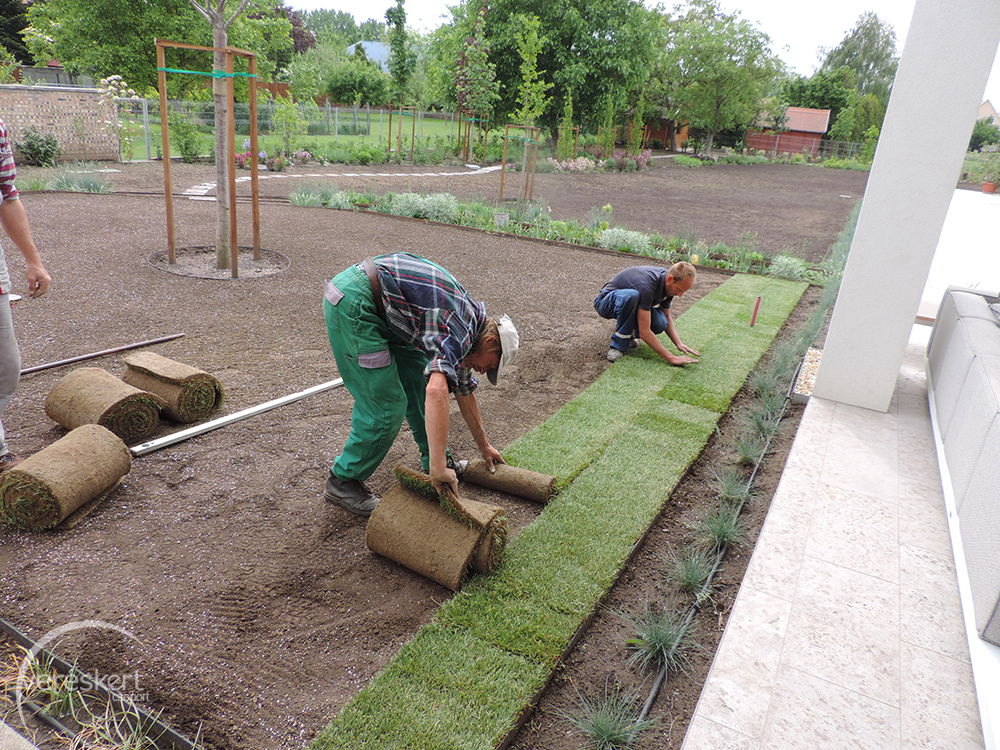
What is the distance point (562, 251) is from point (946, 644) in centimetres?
803

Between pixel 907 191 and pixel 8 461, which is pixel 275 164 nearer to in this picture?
pixel 8 461

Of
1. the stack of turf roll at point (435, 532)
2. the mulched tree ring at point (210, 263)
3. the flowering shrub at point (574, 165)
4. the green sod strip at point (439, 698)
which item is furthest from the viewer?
the flowering shrub at point (574, 165)

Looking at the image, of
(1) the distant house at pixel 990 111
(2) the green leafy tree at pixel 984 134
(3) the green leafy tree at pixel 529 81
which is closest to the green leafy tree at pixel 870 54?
(2) the green leafy tree at pixel 984 134

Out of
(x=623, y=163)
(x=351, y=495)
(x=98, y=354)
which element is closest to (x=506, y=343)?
(x=351, y=495)

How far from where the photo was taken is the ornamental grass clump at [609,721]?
209 centimetres

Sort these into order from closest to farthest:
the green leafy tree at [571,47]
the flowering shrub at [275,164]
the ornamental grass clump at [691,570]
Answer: the ornamental grass clump at [691,570] < the flowering shrub at [275,164] < the green leafy tree at [571,47]

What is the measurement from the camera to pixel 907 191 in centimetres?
427

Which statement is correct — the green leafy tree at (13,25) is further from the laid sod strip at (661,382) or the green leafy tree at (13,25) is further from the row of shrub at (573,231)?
the laid sod strip at (661,382)

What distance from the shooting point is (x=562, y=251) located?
9992 millimetres

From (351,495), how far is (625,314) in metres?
3.22

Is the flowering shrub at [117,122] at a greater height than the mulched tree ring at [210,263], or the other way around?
the flowering shrub at [117,122]

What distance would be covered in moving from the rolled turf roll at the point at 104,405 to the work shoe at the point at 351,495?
1296 mm

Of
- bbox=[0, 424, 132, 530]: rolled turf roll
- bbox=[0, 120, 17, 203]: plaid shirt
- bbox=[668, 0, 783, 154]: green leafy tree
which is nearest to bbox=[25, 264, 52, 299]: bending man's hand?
bbox=[0, 120, 17, 203]: plaid shirt

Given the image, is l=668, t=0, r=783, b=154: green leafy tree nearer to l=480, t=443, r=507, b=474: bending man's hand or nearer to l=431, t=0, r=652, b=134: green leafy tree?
l=431, t=0, r=652, b=134: green leafy tree
